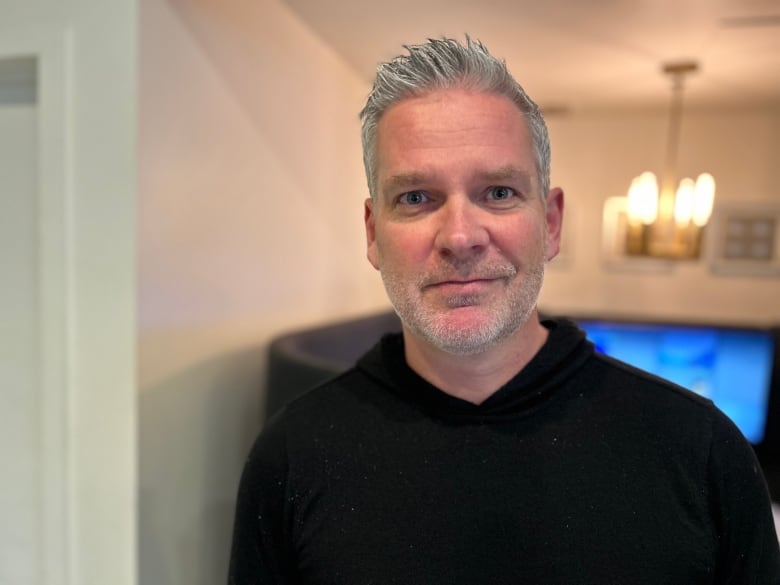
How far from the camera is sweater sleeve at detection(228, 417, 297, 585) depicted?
2.85 ft

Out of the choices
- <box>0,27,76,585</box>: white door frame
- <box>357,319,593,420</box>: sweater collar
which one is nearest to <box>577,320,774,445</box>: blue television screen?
<box>357,319,593,420</box>: sweater collar

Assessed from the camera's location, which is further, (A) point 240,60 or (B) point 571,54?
(B) point 571,54

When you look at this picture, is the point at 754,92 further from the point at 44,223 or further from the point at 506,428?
the point at 44,223

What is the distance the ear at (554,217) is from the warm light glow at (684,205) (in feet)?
4.99

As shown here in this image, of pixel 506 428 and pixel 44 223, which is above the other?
pixel 44 223

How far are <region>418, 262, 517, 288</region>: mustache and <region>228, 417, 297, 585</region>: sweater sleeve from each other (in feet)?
1.21

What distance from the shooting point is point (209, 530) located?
5.00 ft

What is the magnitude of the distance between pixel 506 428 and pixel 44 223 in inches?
42.9

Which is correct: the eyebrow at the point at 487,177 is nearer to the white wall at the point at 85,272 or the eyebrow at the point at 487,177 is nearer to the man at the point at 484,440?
the man at the point at 484,440

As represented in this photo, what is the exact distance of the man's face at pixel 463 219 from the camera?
0.77 m

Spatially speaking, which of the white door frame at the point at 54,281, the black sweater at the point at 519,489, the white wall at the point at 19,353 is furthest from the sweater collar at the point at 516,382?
the white wall at the point at 19,353

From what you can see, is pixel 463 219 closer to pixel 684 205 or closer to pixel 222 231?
pixel 222 231

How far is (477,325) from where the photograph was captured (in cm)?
78

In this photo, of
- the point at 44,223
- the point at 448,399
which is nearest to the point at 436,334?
the point at 448,399
